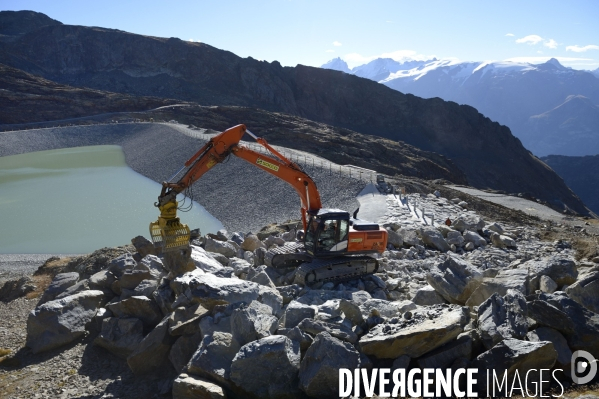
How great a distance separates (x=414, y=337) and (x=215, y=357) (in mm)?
2766

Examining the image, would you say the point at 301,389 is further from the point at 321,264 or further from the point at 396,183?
the point at 396,183

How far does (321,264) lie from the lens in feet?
34.3

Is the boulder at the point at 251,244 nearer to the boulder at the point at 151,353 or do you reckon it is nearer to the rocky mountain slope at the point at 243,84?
the boulder at the point at 151,353

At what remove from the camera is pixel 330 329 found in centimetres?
685

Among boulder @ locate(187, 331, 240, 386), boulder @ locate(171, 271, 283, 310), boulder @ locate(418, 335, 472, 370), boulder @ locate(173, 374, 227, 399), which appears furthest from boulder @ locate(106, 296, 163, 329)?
Result: boulder @ locate(418, 335, 472, 370)

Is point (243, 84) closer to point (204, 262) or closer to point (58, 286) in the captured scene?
point (58, 286)

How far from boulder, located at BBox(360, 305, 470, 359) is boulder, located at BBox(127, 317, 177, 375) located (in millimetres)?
3342

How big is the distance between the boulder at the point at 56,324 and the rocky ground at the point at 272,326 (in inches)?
0.8

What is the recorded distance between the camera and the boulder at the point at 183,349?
7.43m

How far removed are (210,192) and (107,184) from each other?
10361 mm

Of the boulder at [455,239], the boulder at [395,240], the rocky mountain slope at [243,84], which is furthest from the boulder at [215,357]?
the rocky mountain slope at [243,84]

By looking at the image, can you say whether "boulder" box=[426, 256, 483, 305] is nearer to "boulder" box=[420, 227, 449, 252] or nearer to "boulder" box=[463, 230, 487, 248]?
"boulder" box=[420, 227, 449, 252]

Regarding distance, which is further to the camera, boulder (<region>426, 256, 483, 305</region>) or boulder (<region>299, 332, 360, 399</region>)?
boulder (<region>426, 256, 483, 305</region>)

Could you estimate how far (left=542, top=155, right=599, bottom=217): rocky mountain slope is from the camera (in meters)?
93.3
